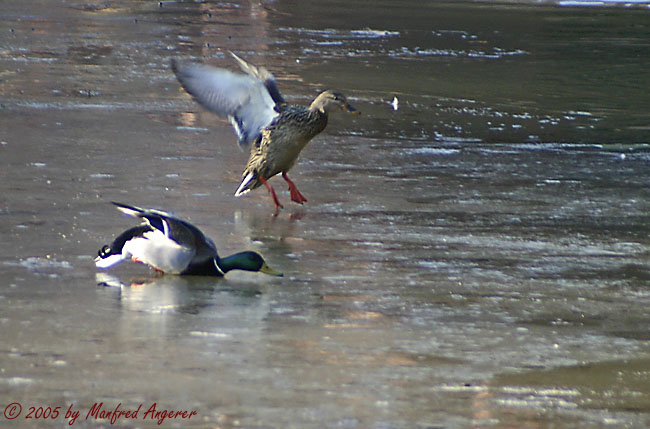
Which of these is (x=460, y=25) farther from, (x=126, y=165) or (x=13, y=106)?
(x=126, y=165)

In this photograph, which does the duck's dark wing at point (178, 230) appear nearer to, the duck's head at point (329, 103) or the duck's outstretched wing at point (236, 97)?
the duck's outstretched wing at point (236, 97)

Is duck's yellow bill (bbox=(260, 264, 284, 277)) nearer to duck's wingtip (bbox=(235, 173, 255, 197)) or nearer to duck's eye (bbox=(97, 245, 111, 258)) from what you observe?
duck's eye (bbox=(97, 245, 111, 258))

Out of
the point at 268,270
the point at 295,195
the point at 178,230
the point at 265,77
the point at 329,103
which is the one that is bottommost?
the point at 295,195

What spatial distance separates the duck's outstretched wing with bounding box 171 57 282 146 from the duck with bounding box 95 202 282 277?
2160 mm

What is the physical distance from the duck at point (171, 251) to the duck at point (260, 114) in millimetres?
1897

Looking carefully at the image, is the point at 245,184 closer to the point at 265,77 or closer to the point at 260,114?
the point at 260,114

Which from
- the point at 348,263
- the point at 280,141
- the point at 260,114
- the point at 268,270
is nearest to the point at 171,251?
the point at 268,270

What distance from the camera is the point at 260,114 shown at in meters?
7.89

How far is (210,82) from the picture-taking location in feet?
25.9

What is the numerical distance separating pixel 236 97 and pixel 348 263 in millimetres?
2003

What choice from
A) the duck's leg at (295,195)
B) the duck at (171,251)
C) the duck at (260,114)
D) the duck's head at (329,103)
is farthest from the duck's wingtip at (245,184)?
the duck at (171,251)

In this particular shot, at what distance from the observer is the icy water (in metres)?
4.31

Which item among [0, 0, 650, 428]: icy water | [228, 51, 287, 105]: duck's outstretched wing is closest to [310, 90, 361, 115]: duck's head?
[228, 51, 287, 105]: duck's outstretched wing

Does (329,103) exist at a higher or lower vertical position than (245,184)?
higher
